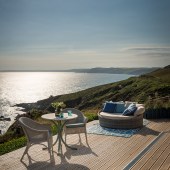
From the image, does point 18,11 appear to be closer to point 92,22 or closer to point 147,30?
point 92,22

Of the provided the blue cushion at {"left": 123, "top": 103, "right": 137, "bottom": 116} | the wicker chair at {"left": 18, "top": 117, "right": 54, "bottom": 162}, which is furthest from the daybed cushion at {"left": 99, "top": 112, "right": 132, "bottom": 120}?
the wicker chair at {"left": 18, "top": 117, "right": 54, "bottom": 162}

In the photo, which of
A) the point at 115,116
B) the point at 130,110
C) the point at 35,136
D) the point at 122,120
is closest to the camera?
the point at 35,136

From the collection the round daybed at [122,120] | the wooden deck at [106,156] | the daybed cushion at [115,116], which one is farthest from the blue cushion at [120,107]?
the wooden deck at [106,156]

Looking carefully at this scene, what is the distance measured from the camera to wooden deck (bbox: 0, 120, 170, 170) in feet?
20.4

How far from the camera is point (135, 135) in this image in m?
9.29

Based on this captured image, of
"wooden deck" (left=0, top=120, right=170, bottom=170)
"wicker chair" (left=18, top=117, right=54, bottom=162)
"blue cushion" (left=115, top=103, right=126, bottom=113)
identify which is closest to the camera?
"wooden deck" (left=0, top=120, right=170, bottom=170)

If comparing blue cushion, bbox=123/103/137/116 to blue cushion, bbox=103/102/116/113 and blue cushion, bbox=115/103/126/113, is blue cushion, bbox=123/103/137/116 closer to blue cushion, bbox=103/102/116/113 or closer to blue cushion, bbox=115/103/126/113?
blue cushion, bbox=115/103/126/113

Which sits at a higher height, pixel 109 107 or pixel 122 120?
pixel 109 107

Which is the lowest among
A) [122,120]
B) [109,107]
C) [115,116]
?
[122,120]

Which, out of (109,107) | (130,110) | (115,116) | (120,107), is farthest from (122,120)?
(109,107)

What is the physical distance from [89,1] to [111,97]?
35.8 meters

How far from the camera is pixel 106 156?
697cm

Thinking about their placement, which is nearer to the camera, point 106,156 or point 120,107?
point 106,156

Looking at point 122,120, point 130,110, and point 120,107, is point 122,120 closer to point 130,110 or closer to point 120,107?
point 130,110
